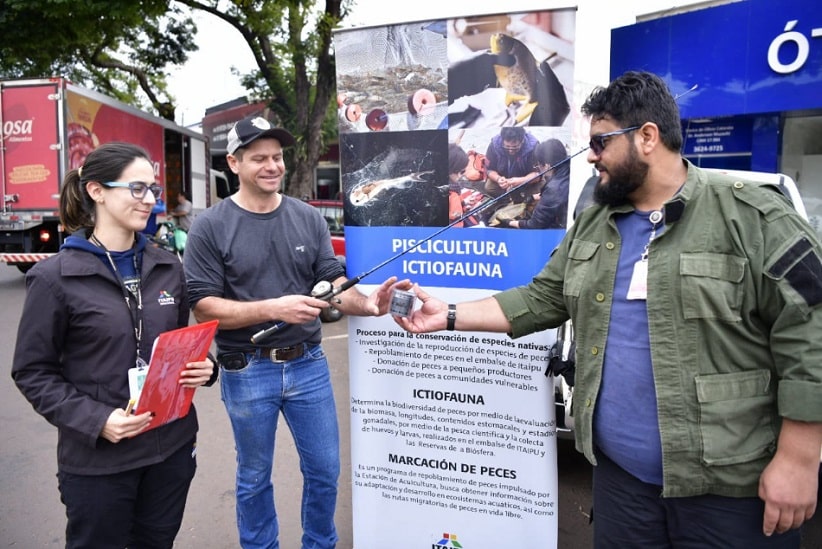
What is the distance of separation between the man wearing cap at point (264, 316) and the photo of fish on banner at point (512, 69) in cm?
81

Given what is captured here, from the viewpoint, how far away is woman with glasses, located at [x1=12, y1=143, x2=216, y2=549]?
187cm

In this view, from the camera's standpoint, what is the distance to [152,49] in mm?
19781

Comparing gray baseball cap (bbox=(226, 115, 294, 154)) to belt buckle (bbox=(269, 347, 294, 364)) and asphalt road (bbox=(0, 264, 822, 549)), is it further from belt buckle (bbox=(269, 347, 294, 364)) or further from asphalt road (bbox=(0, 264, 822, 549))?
asphalt road (bbox=(0, 264, 822, 549))

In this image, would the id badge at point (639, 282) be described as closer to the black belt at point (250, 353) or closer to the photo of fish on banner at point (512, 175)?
the photo of fish on banner at point (512, 175)

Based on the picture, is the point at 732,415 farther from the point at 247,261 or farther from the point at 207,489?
the point at 207,489

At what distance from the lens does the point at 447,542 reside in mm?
2742

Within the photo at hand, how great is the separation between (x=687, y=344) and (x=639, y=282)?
0.74 ft

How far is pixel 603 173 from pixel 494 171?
65 centimetres

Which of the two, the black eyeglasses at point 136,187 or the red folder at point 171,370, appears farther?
the black eyeglasses at point 136,187

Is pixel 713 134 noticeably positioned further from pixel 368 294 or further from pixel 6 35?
pixel 6 35

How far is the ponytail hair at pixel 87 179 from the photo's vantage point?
2.04 meters

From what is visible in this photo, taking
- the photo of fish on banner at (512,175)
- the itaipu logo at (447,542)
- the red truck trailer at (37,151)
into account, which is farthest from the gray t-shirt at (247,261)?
the red truck trailer at (37,151)

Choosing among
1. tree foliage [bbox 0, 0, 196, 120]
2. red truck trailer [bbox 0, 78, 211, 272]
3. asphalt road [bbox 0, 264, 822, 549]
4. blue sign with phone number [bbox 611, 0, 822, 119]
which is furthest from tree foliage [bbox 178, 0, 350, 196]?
asphalt road [bbox 0, 264, 822, 549]

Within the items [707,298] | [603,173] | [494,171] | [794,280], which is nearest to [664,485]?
[707,298]
